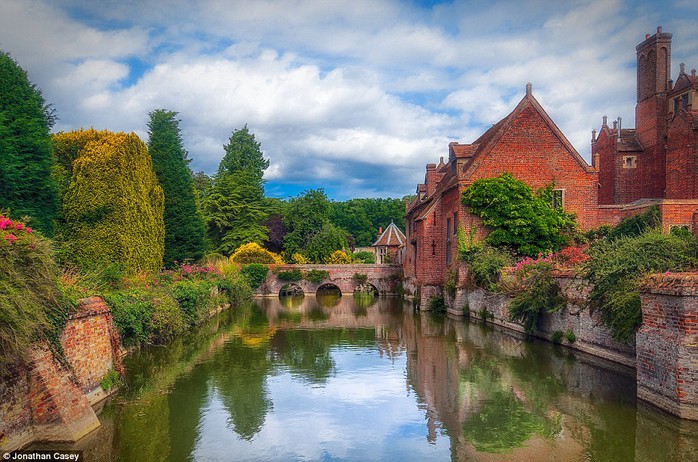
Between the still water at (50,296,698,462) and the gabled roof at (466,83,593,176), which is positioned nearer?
the still water at (50,296,698,462)

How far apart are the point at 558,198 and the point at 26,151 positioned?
24285mm

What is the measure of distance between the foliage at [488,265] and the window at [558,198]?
425 centimetres

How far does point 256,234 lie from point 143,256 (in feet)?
111

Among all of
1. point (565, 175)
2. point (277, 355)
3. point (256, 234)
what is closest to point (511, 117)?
point (565, 175)

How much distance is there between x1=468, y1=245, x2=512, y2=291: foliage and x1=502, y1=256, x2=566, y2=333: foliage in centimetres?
370

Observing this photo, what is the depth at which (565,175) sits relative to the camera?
2822 cm

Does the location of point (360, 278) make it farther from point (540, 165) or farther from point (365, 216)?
point (365, 216)

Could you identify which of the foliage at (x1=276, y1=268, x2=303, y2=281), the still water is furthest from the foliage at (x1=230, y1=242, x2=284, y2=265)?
the still water

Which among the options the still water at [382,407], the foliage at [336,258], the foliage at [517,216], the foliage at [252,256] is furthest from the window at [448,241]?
the foliage at [336,258]

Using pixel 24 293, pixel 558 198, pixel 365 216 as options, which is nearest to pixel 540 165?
pixel 558 198

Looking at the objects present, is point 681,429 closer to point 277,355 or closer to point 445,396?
point 445,396

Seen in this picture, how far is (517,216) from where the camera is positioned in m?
26.6

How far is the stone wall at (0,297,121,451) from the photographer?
308 inches

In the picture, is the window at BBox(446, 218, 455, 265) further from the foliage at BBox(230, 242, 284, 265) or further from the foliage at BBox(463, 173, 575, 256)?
the foliage at BBox(230, 242, 284, 265)
